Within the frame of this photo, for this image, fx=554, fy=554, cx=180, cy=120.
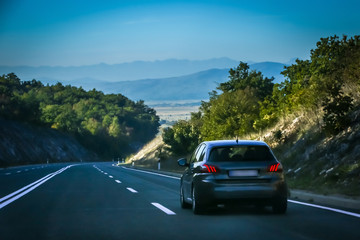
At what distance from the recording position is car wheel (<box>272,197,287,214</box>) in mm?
11141

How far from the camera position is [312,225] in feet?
31.0

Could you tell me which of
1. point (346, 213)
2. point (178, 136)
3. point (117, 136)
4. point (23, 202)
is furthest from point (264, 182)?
point (117, 136)

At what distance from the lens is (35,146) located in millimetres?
92000

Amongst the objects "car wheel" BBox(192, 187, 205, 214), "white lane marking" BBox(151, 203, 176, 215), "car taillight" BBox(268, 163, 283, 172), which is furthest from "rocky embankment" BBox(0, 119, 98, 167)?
"car taillight" BBox(268, 163, 283, 172)

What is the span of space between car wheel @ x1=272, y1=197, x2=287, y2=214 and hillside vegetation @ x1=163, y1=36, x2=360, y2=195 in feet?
12.2

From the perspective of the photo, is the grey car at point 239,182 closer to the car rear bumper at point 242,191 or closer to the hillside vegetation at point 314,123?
the car rear bumper at point 242,191

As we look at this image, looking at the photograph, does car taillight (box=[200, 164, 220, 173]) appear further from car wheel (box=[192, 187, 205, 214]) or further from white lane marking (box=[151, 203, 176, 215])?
white lane marking (box=[151, 203, 176, 215])

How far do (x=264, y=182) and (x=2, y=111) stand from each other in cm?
8533

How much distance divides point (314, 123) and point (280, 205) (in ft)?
46.8

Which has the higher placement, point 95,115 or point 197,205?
point 95,115

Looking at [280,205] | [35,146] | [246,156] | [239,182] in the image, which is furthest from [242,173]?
[35,146]

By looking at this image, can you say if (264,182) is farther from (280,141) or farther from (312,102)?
(280,141)

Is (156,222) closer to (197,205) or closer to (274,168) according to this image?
(197,205)

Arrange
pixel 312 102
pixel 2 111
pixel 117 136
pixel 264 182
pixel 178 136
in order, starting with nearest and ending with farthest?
pixel 264 182 → pixel 312 102 → pixel 178 136 → pixel 2 111 → pixel 117 136
